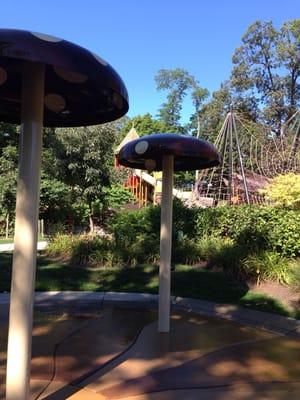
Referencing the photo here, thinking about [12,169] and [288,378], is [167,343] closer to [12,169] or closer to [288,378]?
[288,378]

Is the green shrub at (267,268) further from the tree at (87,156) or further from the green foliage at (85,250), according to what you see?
the tree at (87,156)

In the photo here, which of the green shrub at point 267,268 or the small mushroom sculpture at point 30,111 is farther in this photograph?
the green shrub at point 267,268

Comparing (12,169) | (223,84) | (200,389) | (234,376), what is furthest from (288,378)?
(223,84)

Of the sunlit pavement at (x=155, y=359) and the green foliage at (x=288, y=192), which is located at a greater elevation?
the green foliage at (x=288, y=192)

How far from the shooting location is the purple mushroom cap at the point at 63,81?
2.75 meters

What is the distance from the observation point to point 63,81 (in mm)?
3738

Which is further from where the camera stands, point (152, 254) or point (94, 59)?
point (152, 254)

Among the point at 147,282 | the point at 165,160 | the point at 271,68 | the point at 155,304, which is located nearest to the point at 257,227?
the point at 147,282

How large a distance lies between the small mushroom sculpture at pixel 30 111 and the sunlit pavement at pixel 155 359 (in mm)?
643

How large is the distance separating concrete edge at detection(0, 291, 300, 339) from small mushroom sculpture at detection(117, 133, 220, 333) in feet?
4.48

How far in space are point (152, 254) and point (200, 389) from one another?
7.09m

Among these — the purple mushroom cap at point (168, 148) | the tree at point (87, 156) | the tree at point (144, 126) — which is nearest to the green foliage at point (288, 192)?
the tree at point (87, 156)

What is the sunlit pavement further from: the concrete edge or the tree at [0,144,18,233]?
the tree at [0,144,18,233]

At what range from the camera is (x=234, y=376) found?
4.30 meters
